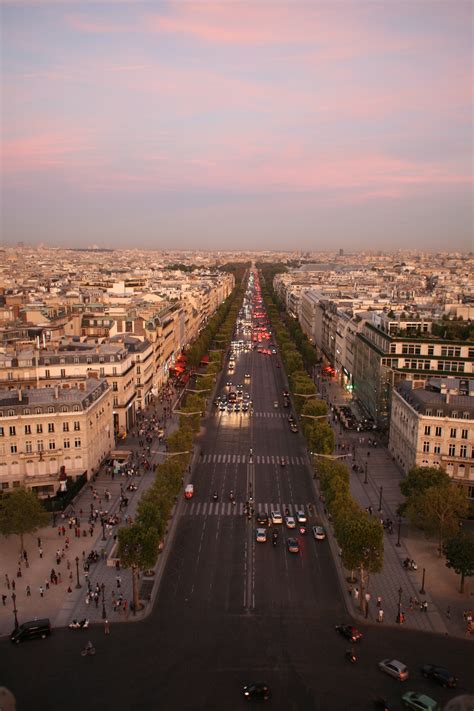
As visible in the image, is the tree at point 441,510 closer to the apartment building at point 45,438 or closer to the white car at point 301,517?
the white car at point 301,517

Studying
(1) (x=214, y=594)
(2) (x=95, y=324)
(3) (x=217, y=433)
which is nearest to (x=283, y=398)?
(3) (x=217, y=433)

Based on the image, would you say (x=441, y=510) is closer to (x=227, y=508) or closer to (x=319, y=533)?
(x=319, y=533)

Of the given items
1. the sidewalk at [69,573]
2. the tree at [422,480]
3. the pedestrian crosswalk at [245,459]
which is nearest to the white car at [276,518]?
the tree at [422,480]

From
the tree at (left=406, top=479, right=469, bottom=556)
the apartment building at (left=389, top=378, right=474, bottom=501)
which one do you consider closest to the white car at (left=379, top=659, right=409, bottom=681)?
the tree at (left=406, top=479, right=469, bottom=556)

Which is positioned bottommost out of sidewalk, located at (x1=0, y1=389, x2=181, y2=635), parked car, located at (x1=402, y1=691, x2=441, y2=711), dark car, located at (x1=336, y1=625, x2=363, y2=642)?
sidewalk, located at (x1=0, y1=389, x2=181, y2=635)

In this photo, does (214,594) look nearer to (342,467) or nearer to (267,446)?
(342,467)

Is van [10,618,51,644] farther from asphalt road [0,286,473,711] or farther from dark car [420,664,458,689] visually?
dark car [420,664,458,689]
